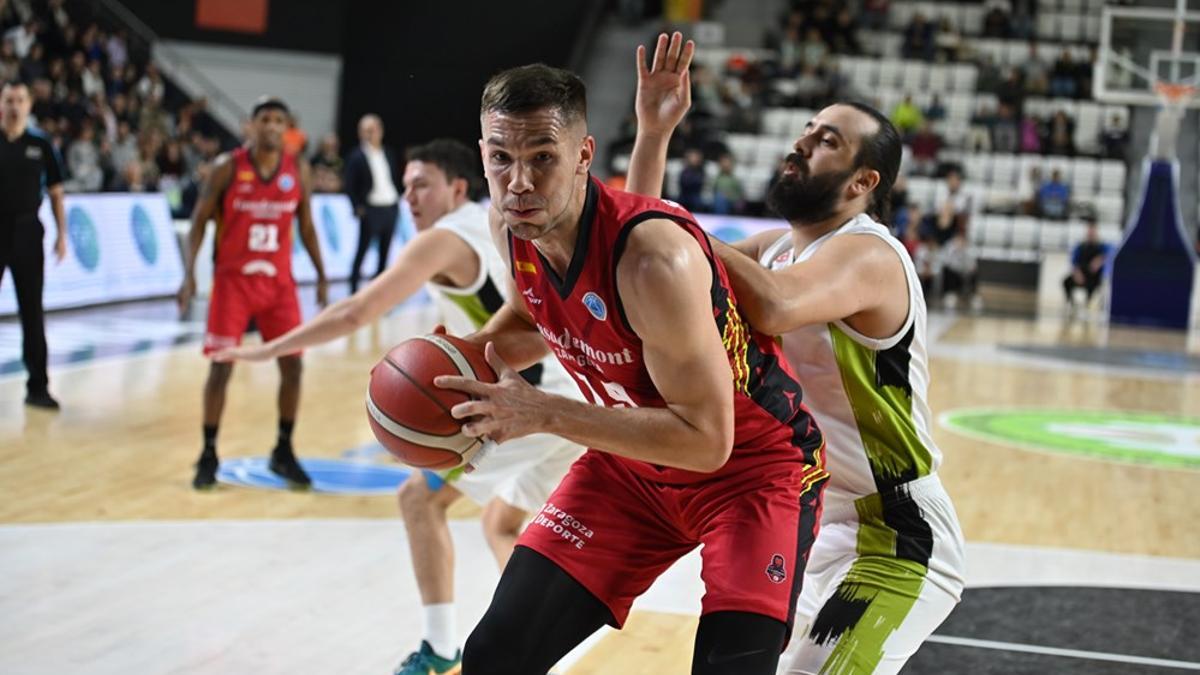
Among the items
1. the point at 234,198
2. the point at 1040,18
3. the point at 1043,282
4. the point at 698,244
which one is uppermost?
the point at 1040,18

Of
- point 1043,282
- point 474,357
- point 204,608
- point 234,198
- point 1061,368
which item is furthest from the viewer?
point 1043,282

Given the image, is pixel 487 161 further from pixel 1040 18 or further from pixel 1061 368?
pixel 1040 18

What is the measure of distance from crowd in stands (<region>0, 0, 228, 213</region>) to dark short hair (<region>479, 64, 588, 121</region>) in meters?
13.6

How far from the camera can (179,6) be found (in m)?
25.1

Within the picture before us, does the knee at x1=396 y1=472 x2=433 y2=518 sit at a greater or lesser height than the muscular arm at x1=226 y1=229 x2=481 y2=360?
lesser

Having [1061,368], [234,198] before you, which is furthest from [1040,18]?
[234,198]

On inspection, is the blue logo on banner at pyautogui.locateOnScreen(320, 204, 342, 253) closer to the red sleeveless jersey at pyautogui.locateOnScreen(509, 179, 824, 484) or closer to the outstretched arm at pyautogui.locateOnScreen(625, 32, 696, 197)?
the outstretched arm at pyautogui.locateOnScreen(625, 32, 696, 197)

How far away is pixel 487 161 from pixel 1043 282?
20306mm

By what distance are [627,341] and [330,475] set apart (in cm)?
491

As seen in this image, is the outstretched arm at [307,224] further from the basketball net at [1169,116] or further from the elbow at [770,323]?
the basketball net at [1169,116]

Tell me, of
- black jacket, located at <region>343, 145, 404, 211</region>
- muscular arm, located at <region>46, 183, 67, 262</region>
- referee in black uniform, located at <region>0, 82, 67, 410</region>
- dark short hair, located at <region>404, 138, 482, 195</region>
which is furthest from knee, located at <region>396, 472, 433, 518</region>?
black jacket, located at <region>343, 145, 404, 211</region>

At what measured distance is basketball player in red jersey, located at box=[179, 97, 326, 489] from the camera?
7.24 meters

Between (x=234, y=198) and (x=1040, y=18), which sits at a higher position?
(x=1040, y=18)

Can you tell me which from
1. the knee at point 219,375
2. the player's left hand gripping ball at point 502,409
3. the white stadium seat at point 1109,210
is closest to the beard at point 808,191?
the player's left hand gripping ball at point 502,409
